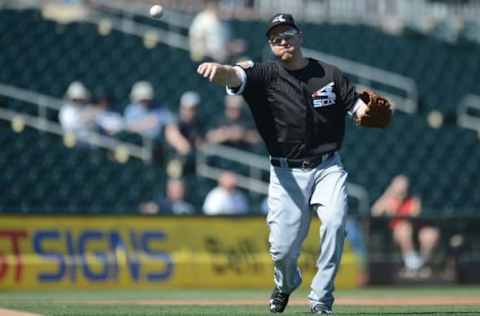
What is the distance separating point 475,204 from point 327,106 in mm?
9963

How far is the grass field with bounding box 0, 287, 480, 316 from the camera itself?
30.2ft

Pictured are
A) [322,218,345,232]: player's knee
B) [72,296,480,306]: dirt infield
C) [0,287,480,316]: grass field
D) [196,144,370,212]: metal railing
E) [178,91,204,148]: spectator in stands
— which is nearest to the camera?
[322,218,345,232]: player's knee

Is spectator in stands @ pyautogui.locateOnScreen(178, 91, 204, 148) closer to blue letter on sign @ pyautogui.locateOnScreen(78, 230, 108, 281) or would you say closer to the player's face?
blue letter on sign @ pyautogui.locateOnScreen(78, 230, 108, 281)

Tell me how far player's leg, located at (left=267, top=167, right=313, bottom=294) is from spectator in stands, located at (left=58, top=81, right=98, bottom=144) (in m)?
7.71

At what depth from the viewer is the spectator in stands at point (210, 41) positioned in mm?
18594

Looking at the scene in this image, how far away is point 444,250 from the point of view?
15.2m

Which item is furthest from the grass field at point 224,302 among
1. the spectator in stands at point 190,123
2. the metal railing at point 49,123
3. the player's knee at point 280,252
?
the metal railing at point 49,123

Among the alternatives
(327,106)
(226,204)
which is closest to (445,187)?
(226,204)

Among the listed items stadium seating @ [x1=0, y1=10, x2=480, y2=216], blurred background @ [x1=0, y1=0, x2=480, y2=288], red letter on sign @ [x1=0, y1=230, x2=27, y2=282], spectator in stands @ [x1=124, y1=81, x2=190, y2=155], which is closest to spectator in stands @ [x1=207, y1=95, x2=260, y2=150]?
blurred background @ [x1=0, y1=0, x2=480, y2=288]

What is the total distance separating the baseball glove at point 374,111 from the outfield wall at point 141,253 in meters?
6.10

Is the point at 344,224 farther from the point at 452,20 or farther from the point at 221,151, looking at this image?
the point at 452,20

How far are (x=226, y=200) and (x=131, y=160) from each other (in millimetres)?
1749

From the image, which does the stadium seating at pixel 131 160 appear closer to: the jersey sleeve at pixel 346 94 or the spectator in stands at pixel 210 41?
the spectator in stands at pixel 210 41

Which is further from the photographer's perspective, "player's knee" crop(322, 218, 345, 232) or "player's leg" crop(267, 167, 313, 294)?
"player's leg" crop(267, 167, 313, 294)
